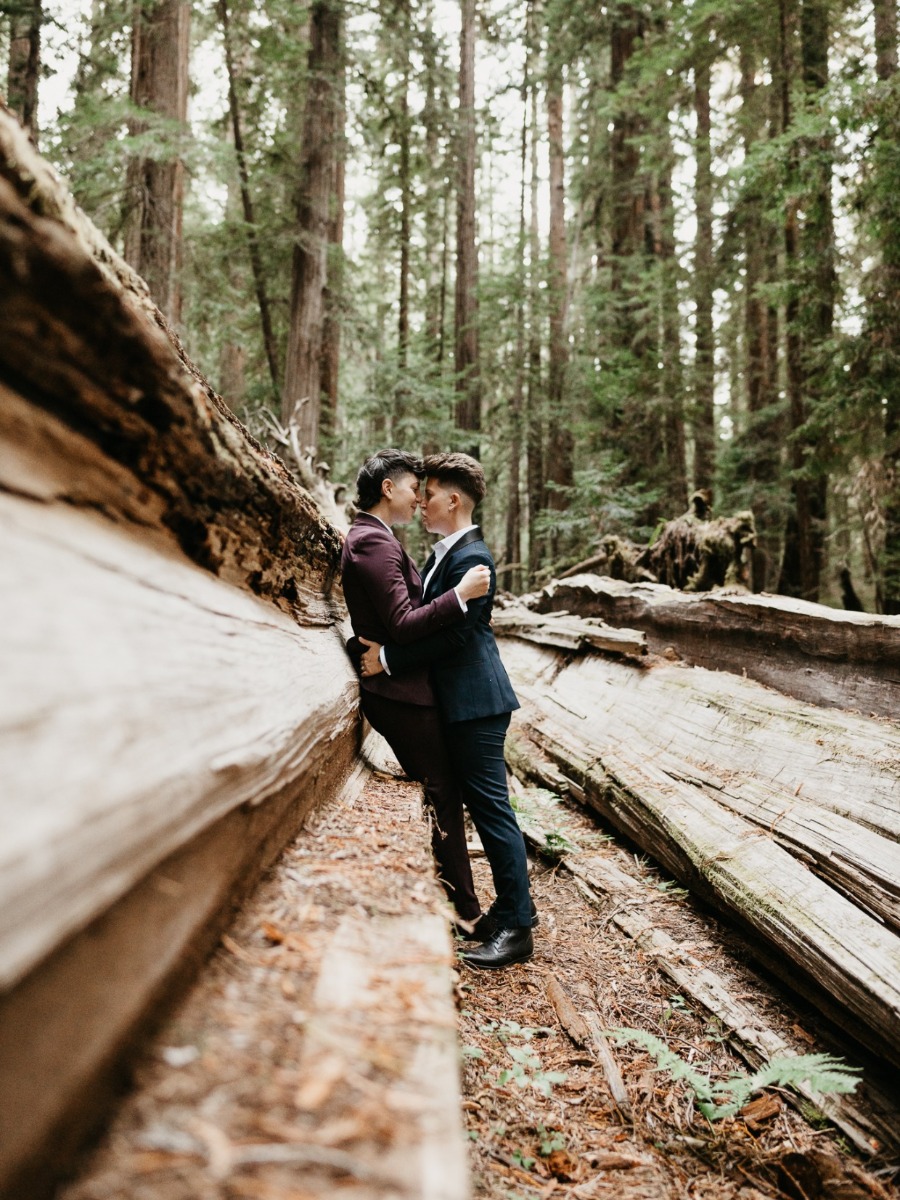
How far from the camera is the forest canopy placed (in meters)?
9.37

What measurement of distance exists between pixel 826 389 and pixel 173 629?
10657 mm

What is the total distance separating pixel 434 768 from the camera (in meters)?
3.70

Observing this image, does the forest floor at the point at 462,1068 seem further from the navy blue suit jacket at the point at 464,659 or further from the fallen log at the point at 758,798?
the navy blue suit jacket at the point at 464,659

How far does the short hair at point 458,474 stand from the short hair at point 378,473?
0.47ft

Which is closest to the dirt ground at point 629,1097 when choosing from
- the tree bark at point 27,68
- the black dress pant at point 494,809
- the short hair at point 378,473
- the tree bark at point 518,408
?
the black dress pant at point 494,809

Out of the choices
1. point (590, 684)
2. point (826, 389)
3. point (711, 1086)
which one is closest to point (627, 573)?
point (590, 684)

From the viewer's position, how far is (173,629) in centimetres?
159

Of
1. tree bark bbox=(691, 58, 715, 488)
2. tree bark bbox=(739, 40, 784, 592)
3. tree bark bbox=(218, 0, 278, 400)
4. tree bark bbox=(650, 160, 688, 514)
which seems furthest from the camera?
tree bark bbox=(691, 58, 715, 488)

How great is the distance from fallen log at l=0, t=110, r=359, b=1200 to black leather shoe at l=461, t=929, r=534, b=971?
6.49ft

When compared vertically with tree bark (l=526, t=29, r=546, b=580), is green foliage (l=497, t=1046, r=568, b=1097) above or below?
below

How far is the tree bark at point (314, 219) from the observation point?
11617 mm

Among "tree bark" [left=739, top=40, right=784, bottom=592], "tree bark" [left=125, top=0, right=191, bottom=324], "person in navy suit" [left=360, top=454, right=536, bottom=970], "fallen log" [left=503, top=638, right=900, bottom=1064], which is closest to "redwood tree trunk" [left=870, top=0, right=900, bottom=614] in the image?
"tree bark" [left=739, top=40, right=784, bottom=592]

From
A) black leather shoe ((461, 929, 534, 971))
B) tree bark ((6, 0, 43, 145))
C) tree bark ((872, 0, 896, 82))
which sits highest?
tree bark ((872, 0, 896, 82))

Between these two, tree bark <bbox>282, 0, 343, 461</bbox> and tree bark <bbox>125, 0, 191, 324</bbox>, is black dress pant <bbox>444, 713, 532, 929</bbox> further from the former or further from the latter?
tree bark <bbox>282, 0, 343, 461</bbox>
